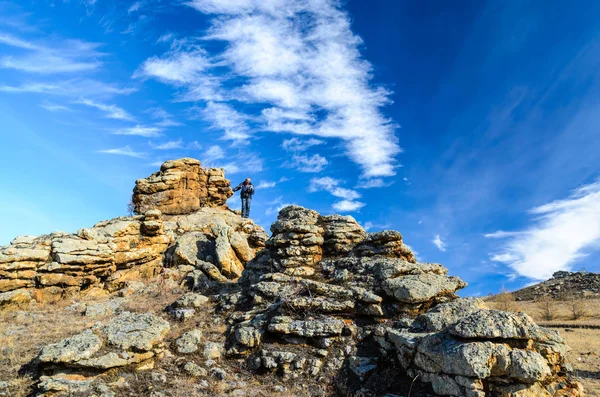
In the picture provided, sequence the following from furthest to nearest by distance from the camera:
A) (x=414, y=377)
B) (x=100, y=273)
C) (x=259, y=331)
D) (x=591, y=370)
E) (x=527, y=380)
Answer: (x=100, y=273), (x=591, y=370), (x=259, y=331), (x=414, y=377), (x=527, y=380)

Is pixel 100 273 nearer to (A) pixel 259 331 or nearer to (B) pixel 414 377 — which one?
(A) pixel 259 331

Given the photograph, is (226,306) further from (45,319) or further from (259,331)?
(45,319)

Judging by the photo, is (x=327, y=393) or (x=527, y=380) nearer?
(x=527, y=380)

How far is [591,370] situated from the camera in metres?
19.0

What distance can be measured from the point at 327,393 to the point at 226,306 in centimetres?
663

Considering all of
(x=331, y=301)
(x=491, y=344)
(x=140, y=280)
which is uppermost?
(x=140, y=280)

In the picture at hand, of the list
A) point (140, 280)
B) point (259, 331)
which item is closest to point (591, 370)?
point (259, 331)

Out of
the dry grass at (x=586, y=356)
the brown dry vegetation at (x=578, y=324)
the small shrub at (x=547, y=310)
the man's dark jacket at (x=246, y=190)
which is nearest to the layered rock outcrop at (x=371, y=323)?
the dry grass at (x=586, y=356)

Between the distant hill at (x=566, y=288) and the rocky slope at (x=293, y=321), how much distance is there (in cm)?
4873

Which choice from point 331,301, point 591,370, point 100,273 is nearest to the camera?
point 331,301

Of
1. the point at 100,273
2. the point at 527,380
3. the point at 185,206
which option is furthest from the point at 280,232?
the point at 185,206

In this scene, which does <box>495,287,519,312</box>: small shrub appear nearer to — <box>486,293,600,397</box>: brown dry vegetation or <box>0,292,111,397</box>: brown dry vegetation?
<box>486,293,600,397</box>: brown dry vegetation

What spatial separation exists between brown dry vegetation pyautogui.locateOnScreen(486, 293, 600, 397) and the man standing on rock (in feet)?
88.6

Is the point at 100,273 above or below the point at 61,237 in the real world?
below
